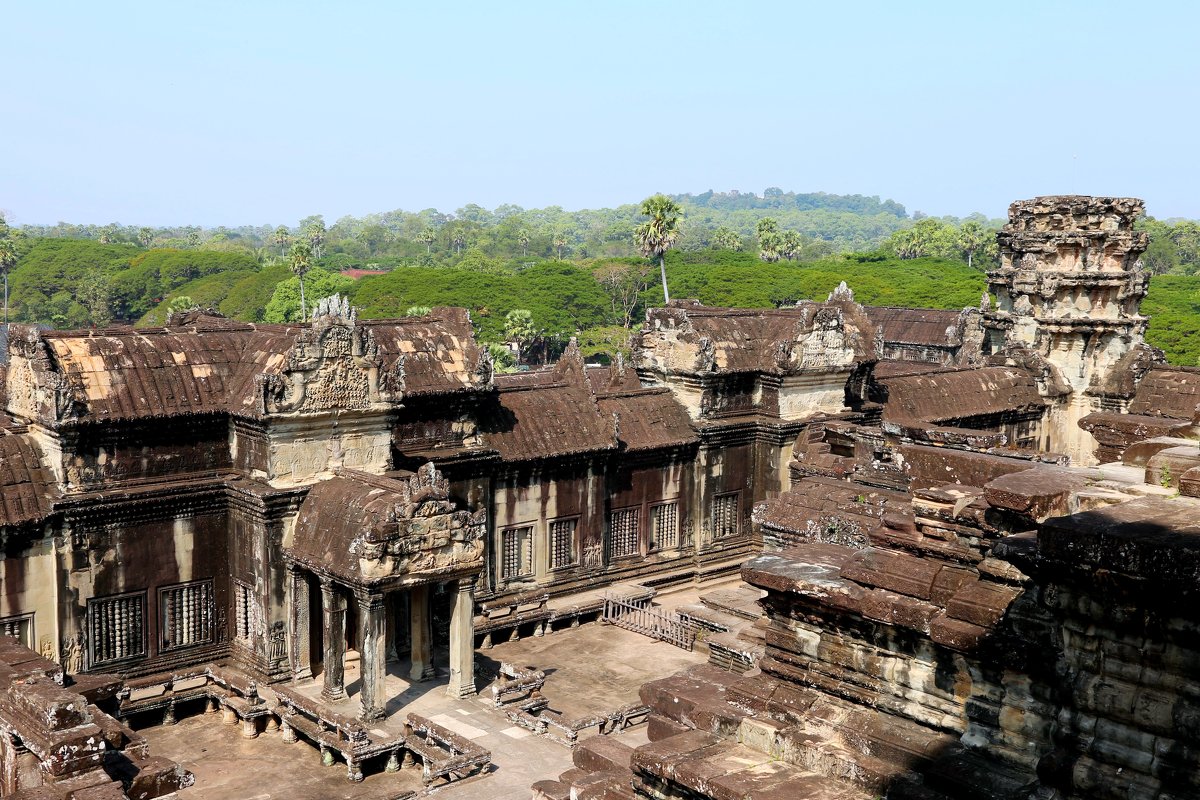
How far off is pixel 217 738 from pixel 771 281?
291 feet

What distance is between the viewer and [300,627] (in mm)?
22172

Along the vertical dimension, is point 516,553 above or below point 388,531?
below

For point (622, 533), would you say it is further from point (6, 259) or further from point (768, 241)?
point (6, 259)

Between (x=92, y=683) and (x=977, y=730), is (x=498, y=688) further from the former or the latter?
(x=977, y=730)

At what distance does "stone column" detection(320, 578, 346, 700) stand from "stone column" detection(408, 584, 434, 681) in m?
1.91

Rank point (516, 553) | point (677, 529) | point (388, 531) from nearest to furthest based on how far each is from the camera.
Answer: point (388, 531) < point (516, 553) < point (677, 529)

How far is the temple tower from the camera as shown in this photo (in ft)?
112

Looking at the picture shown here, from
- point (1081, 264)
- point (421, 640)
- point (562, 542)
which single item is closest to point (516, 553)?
point (562, 542)

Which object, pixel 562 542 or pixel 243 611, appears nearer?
pixel 243 611

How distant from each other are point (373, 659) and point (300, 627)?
2.22 metres

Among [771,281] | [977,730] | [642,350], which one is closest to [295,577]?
[642,350]

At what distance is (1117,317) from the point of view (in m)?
34.4

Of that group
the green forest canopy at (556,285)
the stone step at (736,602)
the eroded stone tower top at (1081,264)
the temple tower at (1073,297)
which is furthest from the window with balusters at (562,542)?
the green forest canopy at (556,285)

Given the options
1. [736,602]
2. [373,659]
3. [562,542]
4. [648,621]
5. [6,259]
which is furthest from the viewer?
[6,259]
